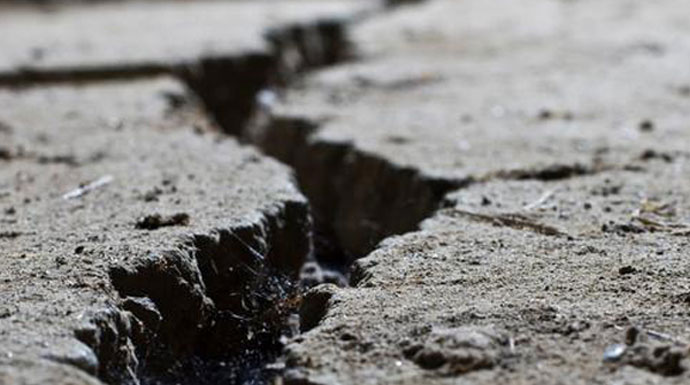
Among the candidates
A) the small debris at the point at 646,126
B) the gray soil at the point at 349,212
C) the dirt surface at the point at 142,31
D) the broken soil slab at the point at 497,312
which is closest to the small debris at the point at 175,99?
the gray soil at the point at 349,212

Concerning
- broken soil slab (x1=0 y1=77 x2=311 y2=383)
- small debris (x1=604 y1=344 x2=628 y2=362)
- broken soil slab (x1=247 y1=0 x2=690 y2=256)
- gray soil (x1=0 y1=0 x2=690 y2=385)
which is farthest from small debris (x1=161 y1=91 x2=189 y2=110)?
small debris (x1=604 y1=344 x2=628 y2=362)

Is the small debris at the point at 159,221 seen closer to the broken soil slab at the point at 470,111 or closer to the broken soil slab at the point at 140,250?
the broken soil slab at the point at 140,250

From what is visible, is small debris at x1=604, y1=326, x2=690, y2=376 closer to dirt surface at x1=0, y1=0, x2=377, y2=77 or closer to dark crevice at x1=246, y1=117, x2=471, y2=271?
dark crevice at x1=246, y1=117, x2=471, y2=271

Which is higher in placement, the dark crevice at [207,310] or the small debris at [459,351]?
the small debris at [459,351]

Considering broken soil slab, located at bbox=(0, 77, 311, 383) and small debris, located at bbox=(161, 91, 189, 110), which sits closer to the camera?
broken soil slab, located at bbox=(0, 77, 311, 383)

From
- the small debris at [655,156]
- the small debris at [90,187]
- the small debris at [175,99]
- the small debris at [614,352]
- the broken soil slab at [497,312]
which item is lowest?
the small debris at [175,99]

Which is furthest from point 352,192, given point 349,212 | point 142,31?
point 142,31

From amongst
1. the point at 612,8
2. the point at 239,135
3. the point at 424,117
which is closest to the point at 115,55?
the point at 239,135
